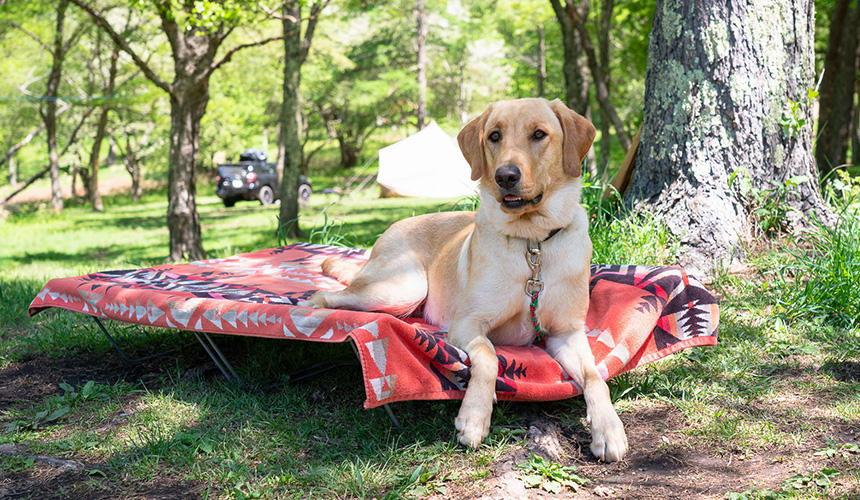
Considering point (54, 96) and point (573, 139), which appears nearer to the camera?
point (573, 139)

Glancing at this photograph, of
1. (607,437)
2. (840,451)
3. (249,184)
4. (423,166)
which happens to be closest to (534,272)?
(607,437)

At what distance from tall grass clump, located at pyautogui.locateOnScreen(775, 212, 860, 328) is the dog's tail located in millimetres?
2681

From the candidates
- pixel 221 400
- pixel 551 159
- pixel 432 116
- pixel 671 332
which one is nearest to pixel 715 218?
pixel 671 332

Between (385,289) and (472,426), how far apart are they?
1.23 m

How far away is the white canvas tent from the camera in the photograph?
830cm

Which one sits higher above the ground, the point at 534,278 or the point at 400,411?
the point at 534,278

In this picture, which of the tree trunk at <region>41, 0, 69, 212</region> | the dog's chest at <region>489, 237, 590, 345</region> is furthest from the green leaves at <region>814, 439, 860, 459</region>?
the tree trunk at <region>41, 0, 69, 212</region>

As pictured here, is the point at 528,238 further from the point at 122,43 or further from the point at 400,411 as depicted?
the point at 122,43

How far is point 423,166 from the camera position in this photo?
339 inches

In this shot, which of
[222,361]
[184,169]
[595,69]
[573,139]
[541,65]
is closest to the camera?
[573,139]

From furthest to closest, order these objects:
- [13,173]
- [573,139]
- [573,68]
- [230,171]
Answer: [13,173] → [230,171] → [573,68] → [573,139]

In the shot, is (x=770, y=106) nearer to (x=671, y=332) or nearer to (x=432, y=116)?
(x=671, y=332)

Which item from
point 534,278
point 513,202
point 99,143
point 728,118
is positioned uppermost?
point 99,143

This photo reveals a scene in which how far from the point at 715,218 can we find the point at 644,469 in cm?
265
